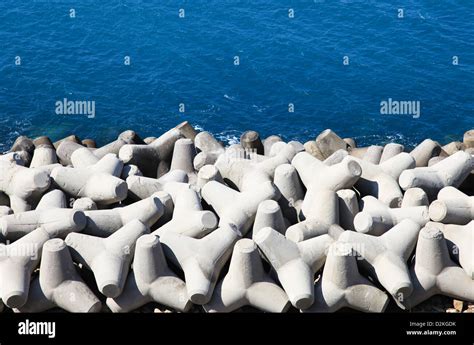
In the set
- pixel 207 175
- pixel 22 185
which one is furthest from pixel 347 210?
pixel 22 185

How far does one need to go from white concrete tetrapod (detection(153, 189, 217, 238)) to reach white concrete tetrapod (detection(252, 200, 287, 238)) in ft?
2.08

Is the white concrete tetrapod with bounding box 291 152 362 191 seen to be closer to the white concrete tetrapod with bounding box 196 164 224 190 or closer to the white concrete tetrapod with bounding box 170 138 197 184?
the white concrete tetrapod with bounding box 196 164 224 190

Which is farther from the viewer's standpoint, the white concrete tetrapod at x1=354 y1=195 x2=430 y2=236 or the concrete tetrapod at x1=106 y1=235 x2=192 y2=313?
the white concrete tetrapod at x1=354 y1=195 x2=430 y2=236

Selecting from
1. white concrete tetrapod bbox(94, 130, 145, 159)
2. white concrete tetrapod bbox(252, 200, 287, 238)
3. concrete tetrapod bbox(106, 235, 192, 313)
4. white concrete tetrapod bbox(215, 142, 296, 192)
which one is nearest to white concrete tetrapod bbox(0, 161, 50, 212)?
white concrete tetrapod bbox(94, 130, 145, 159)

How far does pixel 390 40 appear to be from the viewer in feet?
87.5

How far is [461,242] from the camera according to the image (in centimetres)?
1091

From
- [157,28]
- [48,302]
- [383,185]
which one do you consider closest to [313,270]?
[383,185]

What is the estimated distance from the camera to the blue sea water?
22.8m

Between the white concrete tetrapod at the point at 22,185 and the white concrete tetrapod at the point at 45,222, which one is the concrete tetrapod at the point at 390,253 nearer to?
the white concrete tetrapod at the point at 45,222

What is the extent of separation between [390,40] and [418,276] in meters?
17.5

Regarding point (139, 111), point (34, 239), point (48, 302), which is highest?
point (34, 239)

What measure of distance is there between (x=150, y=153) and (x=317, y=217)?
3881 millimetres

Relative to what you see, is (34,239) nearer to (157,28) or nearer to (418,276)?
(418,276)

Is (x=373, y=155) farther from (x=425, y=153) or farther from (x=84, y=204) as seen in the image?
(x=84, y=204)
